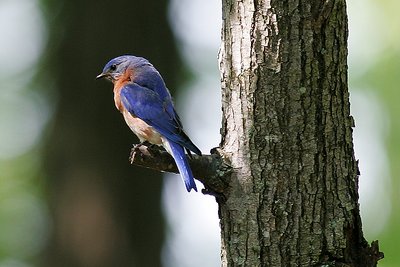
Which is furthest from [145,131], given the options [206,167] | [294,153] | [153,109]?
[294,153]

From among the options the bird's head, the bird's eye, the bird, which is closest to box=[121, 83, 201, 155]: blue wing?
the bird

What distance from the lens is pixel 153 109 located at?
5574 mm

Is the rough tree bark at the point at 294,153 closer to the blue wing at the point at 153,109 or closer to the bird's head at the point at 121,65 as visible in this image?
the blue wing at the point at 153,109

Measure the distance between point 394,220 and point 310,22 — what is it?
7.83 m

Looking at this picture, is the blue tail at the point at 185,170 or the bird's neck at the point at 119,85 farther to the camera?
the bird's neck at the point at 119,85

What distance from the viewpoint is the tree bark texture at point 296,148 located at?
14.5 feet

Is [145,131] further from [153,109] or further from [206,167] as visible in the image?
[206,167]

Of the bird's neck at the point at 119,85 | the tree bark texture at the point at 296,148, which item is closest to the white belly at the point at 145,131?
the bird's neck at the point at 119,85

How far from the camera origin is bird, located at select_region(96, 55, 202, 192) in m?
5.12

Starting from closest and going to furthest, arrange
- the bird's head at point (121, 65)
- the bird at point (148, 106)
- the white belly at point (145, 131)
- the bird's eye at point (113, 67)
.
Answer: the bird at point (148, 106) → the white belly at point (145, 131) → the bird's head at point (121, 65) → the bird's eye at point (113, 67)

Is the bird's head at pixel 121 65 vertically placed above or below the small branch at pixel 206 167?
above

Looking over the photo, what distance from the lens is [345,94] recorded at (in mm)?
4527

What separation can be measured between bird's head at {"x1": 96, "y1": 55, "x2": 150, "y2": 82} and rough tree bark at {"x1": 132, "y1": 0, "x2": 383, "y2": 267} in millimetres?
1850

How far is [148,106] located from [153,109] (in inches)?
2.0
